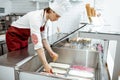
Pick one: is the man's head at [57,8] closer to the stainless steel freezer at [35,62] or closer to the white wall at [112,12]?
the stainless steel freezer at [35,62]

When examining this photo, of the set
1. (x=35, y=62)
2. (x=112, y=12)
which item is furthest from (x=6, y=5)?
(x=35, y=62)

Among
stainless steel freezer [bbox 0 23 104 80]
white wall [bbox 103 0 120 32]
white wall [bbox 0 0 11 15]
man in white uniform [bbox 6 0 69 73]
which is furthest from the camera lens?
white wall [bbox 0 0 11 15]

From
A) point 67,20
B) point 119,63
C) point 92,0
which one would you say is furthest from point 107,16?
point 119,63

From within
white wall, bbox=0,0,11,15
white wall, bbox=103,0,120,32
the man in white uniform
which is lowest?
the man in white uniform

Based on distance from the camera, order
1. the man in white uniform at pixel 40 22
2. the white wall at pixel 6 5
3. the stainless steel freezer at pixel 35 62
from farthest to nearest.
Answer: the white wall at pixel 6 5 → the man in white uniform at pixel 40 22 → the stainless steel freezer at pixel 35 62

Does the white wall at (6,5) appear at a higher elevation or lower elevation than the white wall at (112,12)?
higher

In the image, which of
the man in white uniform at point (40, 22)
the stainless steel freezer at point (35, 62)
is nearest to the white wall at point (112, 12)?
the stainless steel freezer at point (35, 62)

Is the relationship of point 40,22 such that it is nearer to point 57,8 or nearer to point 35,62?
point 57,8

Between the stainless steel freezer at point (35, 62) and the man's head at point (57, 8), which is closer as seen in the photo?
the stainless steel freezer at point (35, 62)

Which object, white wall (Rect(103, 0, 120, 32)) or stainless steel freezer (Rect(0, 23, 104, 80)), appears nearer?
stainless steel freezer (Rect(0, 23, 104, 80))

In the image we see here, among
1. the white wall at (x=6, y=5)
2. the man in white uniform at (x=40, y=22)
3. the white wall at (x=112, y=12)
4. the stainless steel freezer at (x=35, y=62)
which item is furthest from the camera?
the white wall at (x=6, y=5)

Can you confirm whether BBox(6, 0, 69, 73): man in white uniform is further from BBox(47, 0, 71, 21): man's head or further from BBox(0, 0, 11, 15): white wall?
BBox(0, 0, 11, 15): white wall

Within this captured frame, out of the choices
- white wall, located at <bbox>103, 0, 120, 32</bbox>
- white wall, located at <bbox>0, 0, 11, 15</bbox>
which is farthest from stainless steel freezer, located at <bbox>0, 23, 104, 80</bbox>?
white wall, located at <bbox>0, 0, 11, 15</bbox>

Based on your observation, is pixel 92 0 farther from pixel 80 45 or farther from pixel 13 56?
pixel 13 56
